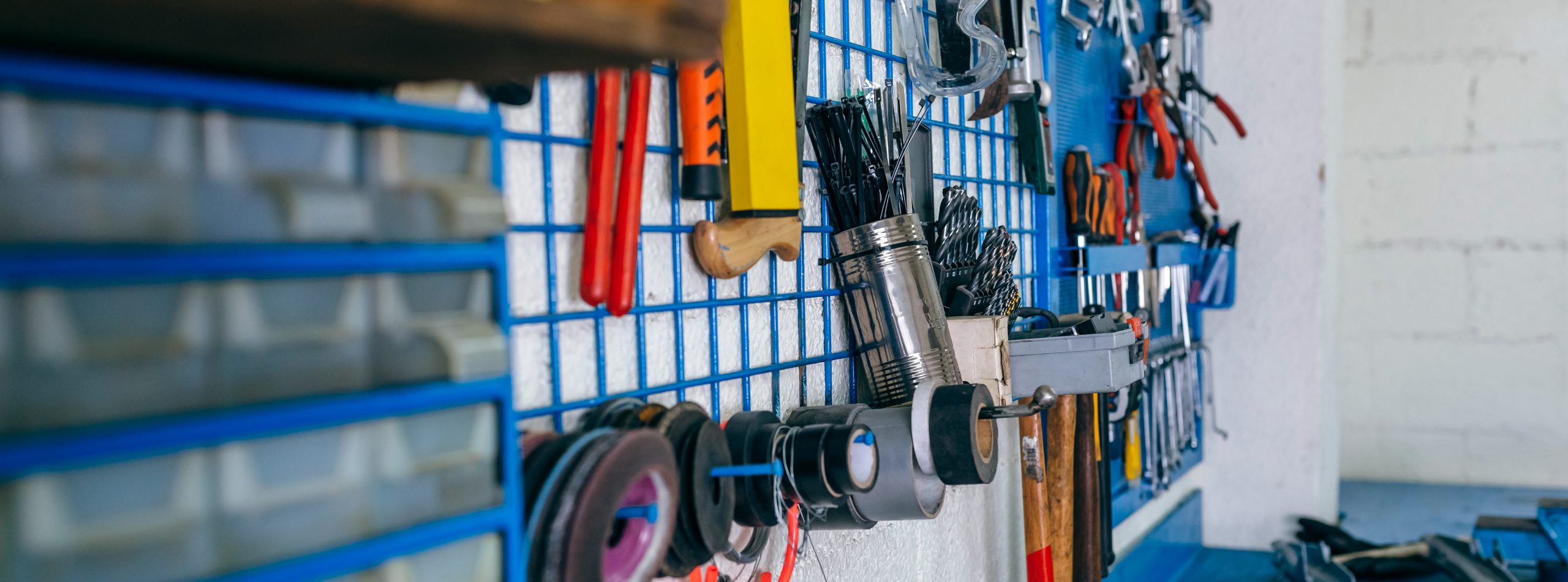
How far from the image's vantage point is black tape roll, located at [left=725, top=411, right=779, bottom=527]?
0.83 metres

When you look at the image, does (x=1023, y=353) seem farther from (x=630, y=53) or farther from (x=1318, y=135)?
(x=1318, y=135)

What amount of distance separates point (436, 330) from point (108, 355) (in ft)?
0.43

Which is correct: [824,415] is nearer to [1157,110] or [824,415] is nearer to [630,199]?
[630,199]

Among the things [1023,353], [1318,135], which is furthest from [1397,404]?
[1023,353]

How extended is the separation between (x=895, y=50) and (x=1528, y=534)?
88.4 inches

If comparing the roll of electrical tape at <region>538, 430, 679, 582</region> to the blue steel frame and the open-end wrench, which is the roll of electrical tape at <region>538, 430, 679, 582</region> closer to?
the blue steel frame

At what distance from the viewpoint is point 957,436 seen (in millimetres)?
940

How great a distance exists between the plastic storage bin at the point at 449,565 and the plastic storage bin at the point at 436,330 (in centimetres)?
8

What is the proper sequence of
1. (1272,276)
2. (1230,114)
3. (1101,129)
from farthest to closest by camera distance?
(1272,276) → (1230,114) → (1101,129)

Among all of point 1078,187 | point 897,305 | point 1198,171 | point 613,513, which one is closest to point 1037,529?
point 897,305

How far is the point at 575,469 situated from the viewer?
59cm

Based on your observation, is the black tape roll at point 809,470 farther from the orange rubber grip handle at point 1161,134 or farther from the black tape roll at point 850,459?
the orange rubber grip handle at point 1161,134

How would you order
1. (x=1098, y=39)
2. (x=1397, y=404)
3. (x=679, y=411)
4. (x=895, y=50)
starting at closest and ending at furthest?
1. (x=679, y=411)
2. (x=895, y=50)
3. (x=1098, y=39)
4. (x=1397, y=404)

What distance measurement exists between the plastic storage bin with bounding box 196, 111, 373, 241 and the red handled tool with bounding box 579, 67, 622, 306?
32 cm
